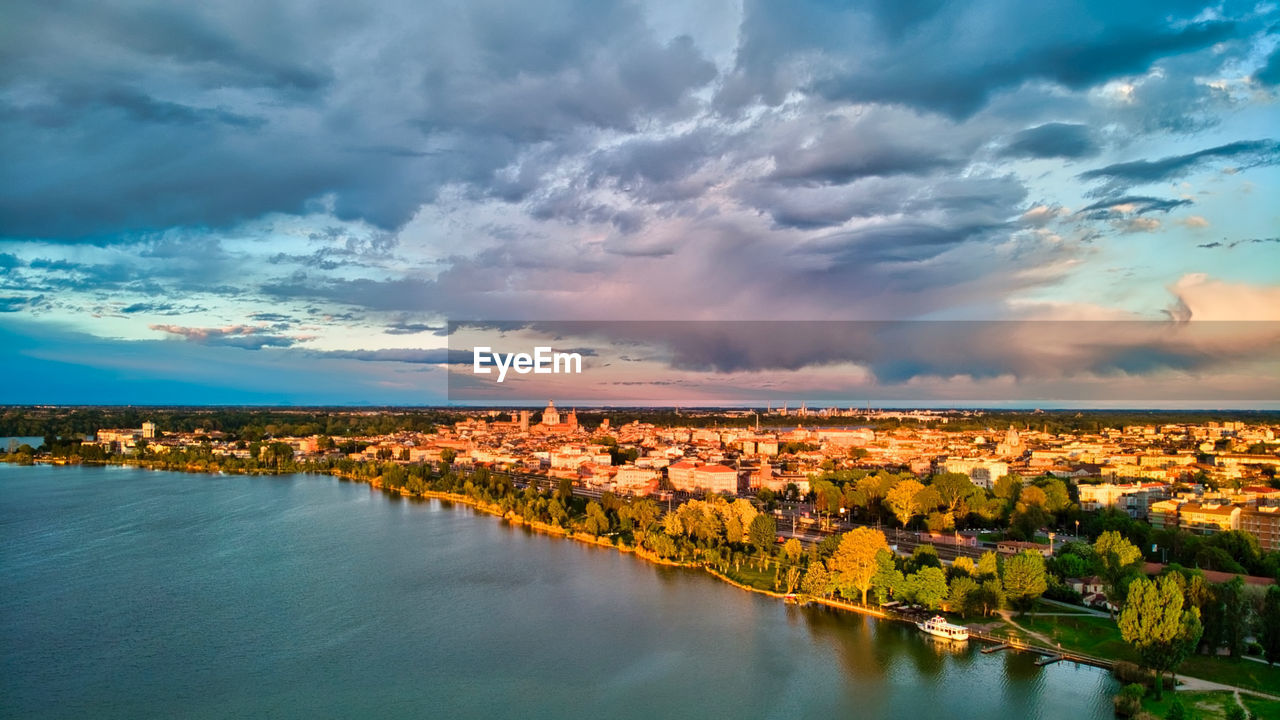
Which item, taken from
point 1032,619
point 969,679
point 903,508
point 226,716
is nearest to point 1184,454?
point 903,508

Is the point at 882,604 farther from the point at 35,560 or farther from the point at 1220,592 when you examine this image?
the point at 35,560

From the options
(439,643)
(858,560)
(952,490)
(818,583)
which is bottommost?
(439,643)

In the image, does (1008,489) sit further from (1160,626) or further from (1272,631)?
(1160,626)

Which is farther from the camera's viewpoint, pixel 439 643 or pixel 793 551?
pixel 793 551

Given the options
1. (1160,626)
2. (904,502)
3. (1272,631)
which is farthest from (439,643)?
(904,502)

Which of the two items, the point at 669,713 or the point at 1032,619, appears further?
the point at 1032,619

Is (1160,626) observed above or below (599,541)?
above

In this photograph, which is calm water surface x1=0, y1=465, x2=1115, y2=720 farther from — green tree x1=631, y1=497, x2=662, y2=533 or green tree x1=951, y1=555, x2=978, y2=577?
green tree x1=951, y1=555, x2=978, y2=577
